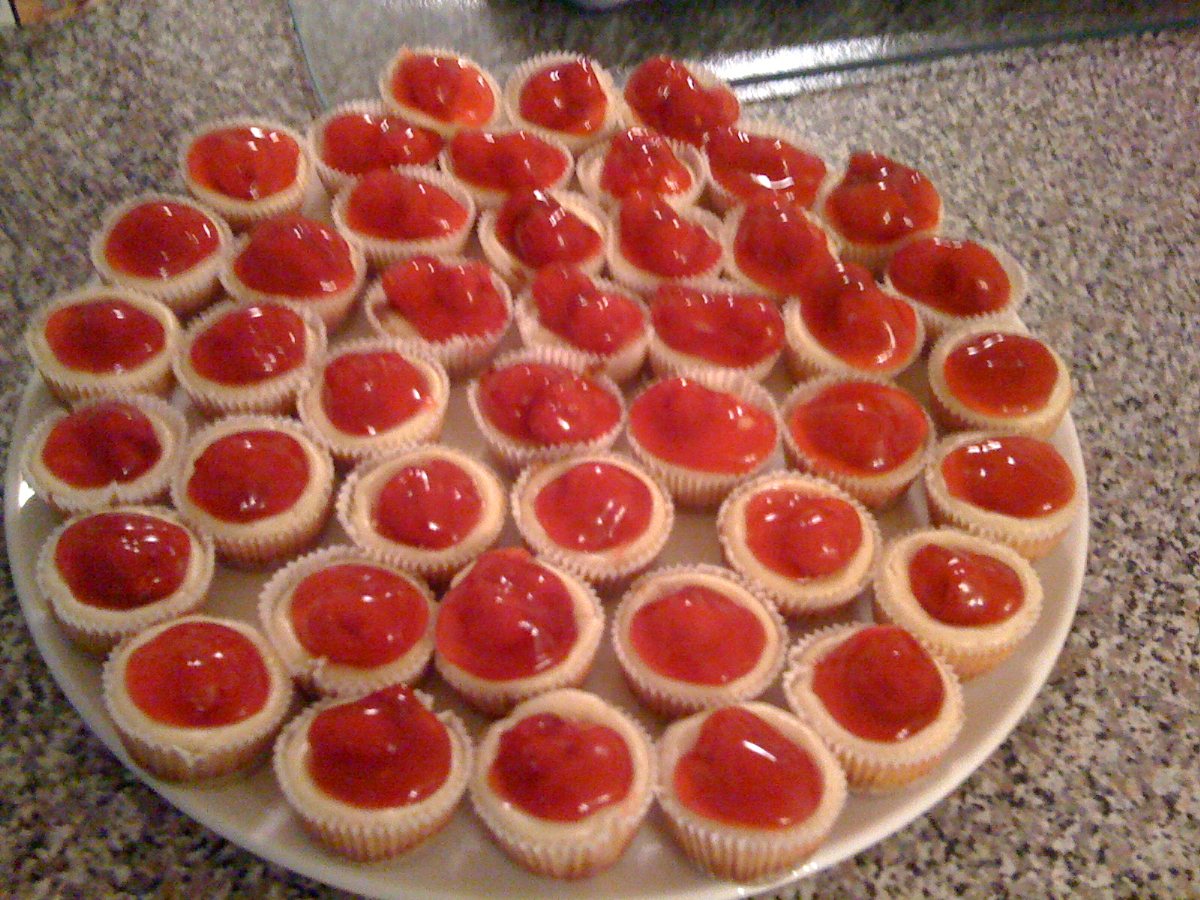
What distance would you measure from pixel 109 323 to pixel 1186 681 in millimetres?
1352

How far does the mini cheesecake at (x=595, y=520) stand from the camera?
1.20 metres

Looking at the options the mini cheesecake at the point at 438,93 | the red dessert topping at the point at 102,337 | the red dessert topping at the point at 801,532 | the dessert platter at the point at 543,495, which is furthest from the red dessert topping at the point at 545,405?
the mini cheesecake at the point at 438,93

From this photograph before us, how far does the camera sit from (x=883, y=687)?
1.05 metres

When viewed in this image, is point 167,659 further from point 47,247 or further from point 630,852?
point 47,247

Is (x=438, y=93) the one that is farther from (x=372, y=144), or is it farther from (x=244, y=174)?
(x=244, y=174)

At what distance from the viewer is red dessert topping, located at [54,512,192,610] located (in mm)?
1093

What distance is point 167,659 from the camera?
103 centimetres

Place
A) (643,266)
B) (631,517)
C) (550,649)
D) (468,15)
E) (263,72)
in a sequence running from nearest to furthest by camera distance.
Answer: (550,649)
(631,517)
(643,266)
(263,72)
(468,15)

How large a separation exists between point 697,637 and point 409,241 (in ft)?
2.34

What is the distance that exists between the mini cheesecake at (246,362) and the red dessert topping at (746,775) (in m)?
0.66

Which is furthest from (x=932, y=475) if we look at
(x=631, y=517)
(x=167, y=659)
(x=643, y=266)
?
(x=167, y=659)

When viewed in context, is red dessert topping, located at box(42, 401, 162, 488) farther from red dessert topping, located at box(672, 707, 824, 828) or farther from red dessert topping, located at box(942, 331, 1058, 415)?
red dessert topping, located at box(942, 331, 1058, 415)

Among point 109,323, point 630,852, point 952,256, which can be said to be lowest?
point 630,852

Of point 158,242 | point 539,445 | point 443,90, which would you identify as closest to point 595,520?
point 539,445
